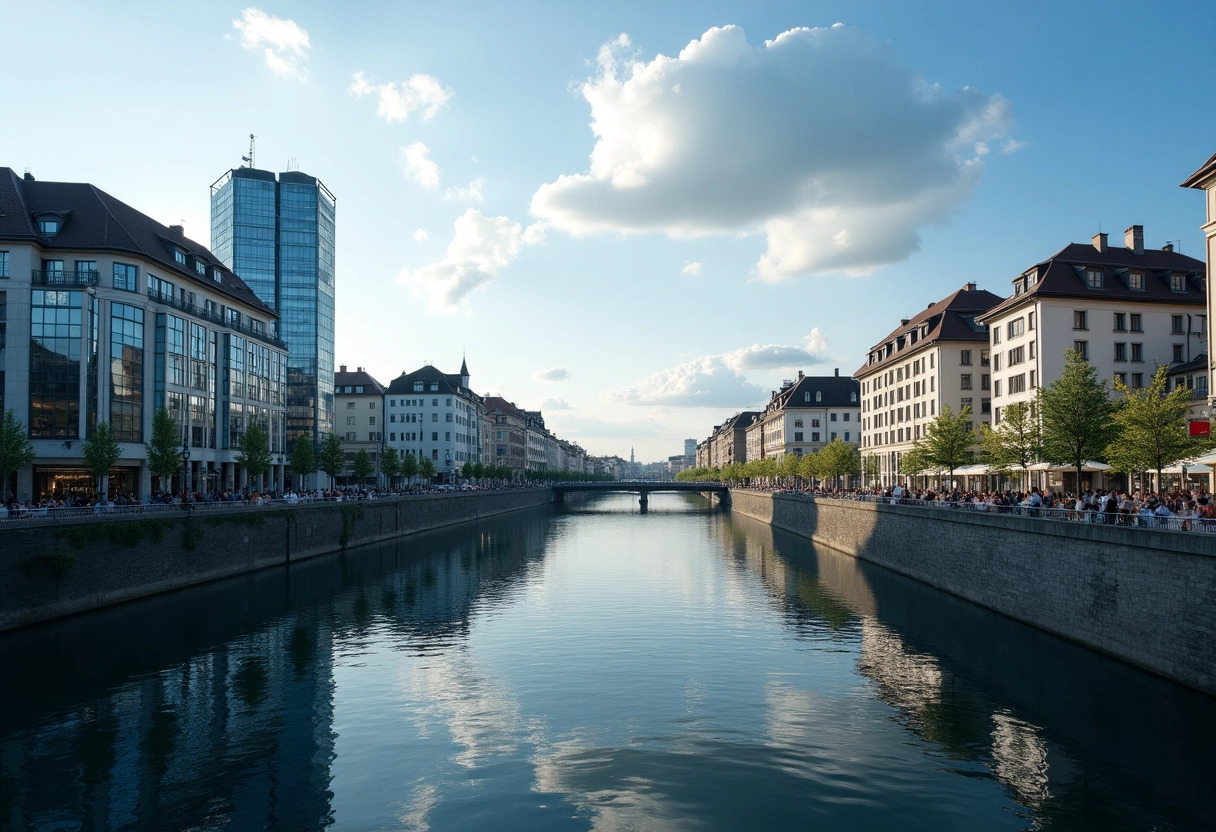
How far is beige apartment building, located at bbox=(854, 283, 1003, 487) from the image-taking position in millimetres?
81250

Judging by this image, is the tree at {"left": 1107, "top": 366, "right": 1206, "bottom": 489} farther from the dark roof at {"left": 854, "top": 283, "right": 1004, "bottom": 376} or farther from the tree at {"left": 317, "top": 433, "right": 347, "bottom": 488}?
the tree at {"left": 317, "top": 433, "right": 347, "bottom": 488}

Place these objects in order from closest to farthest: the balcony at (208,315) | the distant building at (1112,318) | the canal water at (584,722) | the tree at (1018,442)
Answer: the canal water at (584,722) → the tree at (1018,442) → the distant building at (1112,318) → the balcony at (208,315)

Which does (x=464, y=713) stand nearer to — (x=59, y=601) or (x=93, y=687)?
(x=93, y=687)

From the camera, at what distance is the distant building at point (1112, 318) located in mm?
62531

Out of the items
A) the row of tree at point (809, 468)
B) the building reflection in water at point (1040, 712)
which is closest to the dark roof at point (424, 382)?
the row of tree at point (809, 468)

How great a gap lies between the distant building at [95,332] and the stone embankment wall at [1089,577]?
46.8 meters

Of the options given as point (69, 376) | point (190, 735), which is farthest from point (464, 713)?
point (69, 376)

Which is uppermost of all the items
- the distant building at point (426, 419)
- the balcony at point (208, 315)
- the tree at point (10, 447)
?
the balcony at point (208, 315)

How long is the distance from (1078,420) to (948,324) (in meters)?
43.8

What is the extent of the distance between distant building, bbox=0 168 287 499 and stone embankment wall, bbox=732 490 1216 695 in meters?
46.8

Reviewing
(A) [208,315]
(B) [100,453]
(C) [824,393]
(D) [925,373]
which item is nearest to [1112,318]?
(D) [925,373]

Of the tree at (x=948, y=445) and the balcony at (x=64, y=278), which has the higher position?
the balcony at (x=64, y=278)

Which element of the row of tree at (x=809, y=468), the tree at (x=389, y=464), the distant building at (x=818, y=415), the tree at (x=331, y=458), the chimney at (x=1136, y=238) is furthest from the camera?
the distant building at (x=818, y=415)

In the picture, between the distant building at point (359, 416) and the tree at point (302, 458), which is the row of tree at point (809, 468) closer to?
the tree at point (302, 458)
